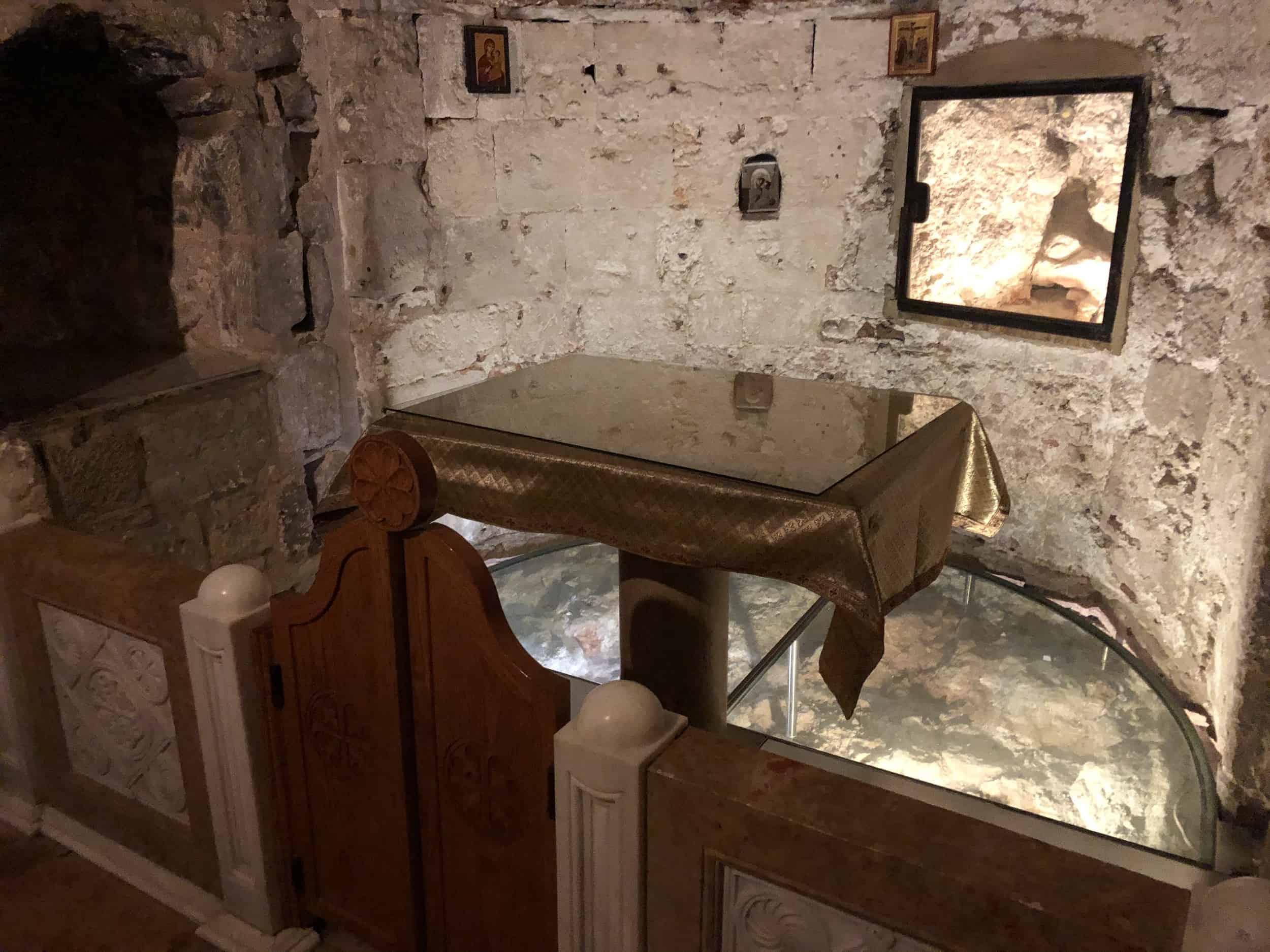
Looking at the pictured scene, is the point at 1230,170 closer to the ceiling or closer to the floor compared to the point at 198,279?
closer to the ceiling

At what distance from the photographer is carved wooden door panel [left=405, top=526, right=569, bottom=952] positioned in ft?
4.55

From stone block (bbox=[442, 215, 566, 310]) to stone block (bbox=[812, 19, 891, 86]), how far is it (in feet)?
3.78

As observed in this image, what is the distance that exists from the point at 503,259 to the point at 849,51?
1.51m

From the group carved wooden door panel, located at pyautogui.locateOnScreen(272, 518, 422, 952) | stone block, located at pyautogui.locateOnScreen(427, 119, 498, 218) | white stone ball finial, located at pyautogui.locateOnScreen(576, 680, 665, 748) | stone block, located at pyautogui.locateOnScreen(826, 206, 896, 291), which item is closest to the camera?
white stone ball finial, located at pyautogui.locateOnScreen(576, 680, 665, 748)

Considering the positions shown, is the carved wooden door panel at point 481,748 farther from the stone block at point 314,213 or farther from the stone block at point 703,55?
the stone block at point 703,55

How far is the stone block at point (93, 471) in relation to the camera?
97.3 inches

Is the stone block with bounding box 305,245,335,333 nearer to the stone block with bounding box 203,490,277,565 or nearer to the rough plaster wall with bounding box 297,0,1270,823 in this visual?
the rough plaster wall with bounding box 297,0,1270,823

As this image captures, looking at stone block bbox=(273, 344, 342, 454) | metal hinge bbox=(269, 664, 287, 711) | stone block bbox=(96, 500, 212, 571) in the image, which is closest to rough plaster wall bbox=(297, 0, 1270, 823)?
stone block bbox=(273, 344, 342, 454)

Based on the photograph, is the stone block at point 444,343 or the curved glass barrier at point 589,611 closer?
the curved glass barrier at point 589,611

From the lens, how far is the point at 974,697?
2871 millimetres

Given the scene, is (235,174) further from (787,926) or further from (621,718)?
(787,926)

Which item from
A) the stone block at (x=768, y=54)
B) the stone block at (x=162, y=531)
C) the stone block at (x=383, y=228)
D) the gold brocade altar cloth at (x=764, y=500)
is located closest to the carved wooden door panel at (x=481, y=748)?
the gold brocade altar cloth at (x=764, y=500)

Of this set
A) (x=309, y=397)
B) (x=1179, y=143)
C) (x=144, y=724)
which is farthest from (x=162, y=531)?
(x=1179, y=143)

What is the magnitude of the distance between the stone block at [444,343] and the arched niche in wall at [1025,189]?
1.58 metres
